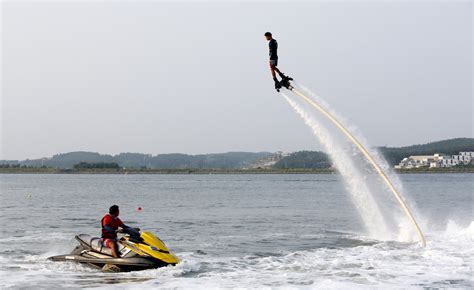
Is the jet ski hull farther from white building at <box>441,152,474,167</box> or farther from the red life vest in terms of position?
white building at <box>441,152,474,167</box>

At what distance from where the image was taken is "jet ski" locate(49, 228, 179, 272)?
14.8 meters

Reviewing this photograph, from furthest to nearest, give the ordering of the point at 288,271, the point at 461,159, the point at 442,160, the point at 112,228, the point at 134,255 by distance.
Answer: the point at 461,159, the point at 442,160, the point at 288,271, the point at 112,228, the point at 134,255

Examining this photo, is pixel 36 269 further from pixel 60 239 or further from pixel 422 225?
pixel 422 225

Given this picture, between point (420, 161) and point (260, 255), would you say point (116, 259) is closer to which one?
point (260, 255)

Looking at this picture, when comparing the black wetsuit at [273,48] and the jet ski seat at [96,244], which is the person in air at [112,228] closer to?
the jet ski seat at [96,244]

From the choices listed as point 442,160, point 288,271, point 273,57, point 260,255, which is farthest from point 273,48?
point 442,160

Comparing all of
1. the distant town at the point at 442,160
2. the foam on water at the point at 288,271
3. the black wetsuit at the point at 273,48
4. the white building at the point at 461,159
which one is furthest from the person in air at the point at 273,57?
the white building at the point at 461,159

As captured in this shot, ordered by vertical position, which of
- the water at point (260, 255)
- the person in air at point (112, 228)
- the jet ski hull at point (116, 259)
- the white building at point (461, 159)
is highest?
the white building at point (461, 159)

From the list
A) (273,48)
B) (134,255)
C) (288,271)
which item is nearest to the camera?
(273,48)

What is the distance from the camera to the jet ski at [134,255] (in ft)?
48.6

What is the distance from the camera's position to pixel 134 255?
15.0 metres

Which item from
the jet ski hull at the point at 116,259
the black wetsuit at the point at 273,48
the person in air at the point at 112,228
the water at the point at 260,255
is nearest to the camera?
the water at the point at 260,255

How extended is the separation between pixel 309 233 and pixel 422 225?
484 cm

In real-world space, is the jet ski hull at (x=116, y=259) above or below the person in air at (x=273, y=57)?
below
